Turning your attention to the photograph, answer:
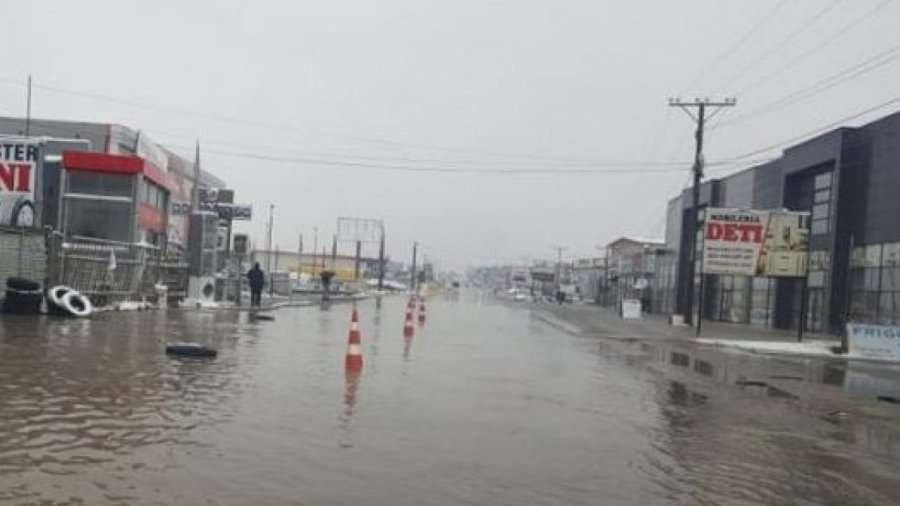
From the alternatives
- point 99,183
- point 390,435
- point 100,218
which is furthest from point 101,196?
point 390,435

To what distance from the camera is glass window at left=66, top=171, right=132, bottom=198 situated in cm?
3234

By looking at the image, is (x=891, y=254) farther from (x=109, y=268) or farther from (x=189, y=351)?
(x=189, y=351)

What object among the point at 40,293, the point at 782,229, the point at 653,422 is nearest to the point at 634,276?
the point at 782,229

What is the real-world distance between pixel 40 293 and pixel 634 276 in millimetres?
83242

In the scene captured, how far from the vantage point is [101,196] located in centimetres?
3256

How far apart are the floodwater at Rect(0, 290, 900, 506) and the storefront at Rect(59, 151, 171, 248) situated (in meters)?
14.7

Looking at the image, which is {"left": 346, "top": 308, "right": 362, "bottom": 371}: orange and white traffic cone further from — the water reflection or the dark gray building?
the dark gray building

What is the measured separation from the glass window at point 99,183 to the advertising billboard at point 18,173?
16.6 ft

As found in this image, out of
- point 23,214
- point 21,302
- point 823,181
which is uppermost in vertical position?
point 823,181

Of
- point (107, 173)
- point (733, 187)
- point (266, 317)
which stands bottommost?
point (266, 317)

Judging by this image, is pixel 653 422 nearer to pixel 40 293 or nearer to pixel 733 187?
pixel 40 293

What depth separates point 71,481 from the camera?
22.4 ft

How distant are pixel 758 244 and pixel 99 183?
24.5 meters

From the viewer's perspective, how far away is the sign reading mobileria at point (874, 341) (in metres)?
29.3
